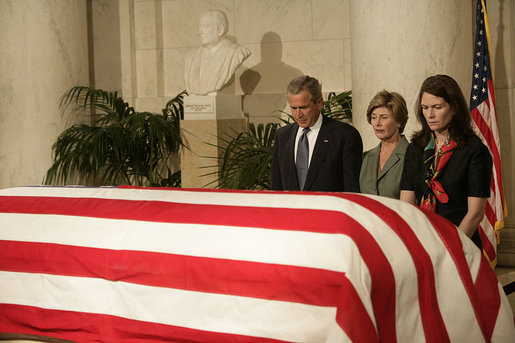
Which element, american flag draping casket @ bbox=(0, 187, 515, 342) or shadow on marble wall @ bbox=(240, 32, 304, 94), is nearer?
american flag draping casket @ bbox=(0, 187, 515, 342)

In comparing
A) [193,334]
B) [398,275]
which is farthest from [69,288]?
[398,275]

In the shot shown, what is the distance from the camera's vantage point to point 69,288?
104 inches

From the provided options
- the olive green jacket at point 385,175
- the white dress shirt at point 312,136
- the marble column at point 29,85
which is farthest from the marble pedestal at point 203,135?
the olive green jacket at point 385,175

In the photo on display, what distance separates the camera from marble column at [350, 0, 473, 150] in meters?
5.14

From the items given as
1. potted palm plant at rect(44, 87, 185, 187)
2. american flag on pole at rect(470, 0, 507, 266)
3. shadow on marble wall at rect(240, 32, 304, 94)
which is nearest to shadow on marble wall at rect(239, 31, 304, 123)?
shadow on marble wall at rect(240, 32, 304, 94)

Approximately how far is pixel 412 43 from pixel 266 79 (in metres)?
2.75

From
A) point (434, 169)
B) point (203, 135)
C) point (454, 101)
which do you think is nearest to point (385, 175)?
point (434, 169)

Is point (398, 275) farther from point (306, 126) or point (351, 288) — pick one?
point (306, 126)

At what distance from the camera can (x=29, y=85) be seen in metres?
6.87

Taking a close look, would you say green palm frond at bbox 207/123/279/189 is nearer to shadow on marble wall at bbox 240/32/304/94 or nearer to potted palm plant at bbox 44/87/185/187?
potted palm plant at bbox 44/87/185/187

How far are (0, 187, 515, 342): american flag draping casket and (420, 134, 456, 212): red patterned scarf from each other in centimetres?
26

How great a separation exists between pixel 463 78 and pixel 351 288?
3.58 metres

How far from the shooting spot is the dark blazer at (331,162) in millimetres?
3430

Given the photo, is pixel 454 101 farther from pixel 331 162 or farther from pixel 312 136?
pixel 312 136
